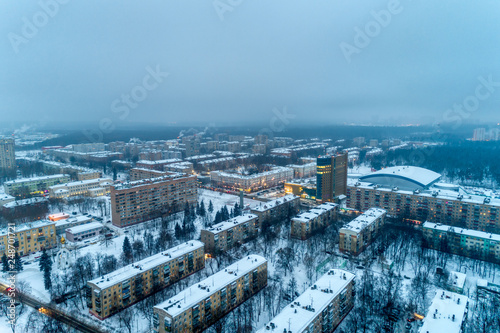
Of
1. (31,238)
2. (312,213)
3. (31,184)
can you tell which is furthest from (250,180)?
(31,184)

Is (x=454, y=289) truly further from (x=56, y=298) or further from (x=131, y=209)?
(x=131, y=209)

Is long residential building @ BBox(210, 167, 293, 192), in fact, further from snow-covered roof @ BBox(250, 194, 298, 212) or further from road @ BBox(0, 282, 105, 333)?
road @ BBox(0, 282, 105, 333)

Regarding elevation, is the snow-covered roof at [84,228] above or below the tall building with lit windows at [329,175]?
below

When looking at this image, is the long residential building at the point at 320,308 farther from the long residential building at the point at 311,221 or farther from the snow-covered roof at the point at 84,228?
the snow-covered roof at the point at 84,228

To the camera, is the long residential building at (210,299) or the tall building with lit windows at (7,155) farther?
the tall building with lit windows at (7,155)

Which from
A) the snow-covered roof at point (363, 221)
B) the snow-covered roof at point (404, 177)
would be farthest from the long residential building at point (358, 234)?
the snow-covered roof at point (404, 177)

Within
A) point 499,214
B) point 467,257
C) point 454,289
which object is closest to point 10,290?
point 454,289
